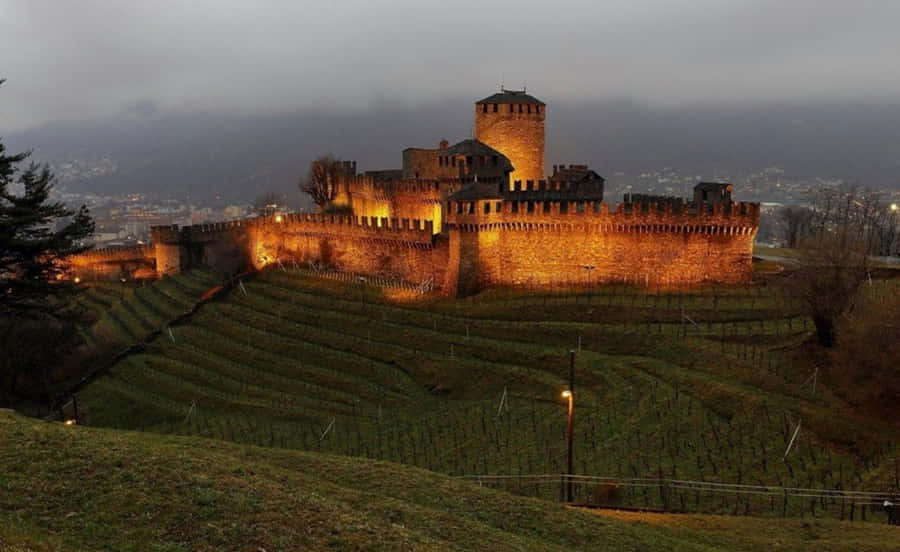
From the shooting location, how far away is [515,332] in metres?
39.5

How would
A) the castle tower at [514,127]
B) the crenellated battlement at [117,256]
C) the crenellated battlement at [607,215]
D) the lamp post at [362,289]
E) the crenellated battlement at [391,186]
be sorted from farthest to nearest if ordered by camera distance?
the crenellated battlement at [117,256] < the castle tower at [514,127] < the crenellated battlement at [391,186] < the lamp post at [362,289] < the crenellated battlement at [607,215]

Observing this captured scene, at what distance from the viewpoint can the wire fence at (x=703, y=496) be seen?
69.2 ft

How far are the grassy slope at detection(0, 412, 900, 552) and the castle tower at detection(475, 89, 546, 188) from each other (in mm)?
41637

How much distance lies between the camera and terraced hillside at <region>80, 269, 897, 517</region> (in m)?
24.9

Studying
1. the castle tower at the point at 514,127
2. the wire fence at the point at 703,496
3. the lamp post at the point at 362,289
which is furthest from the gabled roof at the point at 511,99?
the wire fence at the point at 703,496

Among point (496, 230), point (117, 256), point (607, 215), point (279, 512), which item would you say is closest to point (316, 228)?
point (496, 230)

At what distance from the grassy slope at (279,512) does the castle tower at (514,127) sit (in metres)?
41.6

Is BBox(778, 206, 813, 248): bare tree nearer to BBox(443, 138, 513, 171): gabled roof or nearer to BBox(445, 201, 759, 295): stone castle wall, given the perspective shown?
BBox(445, 201, 759, 295): stone castle wall

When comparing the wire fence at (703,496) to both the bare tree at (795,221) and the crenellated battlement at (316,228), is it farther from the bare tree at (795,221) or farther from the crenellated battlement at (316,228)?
the bare tree at (795,221)

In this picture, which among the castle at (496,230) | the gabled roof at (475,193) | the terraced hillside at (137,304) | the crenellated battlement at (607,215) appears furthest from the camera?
the terraced hillside at (137,304)

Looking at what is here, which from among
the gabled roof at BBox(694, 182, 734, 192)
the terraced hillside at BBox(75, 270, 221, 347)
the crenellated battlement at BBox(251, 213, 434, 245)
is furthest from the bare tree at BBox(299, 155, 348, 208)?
the gabled roof at BBox(694, 182, 734, 192)

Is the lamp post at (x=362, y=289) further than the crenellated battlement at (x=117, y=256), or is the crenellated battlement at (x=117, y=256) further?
the crenellated battlement at (x=117, y=256)

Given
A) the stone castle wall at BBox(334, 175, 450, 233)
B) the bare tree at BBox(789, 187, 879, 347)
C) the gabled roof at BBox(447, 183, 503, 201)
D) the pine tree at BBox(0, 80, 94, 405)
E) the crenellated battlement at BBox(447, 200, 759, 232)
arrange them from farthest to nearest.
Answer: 1. the stone castle wall at BBox(334, 175, 450, 233)
2. the gabled roof at BBox(447, 183, 503, 201)
3. the crenellated battlement at BBox(447, 200, 759, 232)
4. the pine tree at BBox(0, 80, 94, 405)
5. the bare tree at BBox(789, 187, 879, 347)

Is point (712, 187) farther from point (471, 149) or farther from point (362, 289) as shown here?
point (362, 289)
